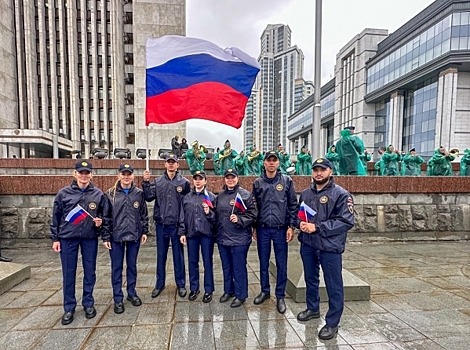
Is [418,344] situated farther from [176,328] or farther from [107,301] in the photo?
[107,301]

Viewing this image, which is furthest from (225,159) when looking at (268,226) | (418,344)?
(418,344)

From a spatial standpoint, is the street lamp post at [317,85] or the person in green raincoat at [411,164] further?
the person in green raincoat at [411,164]

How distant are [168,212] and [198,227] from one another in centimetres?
51

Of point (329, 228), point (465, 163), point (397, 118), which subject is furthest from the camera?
point (397, 118)

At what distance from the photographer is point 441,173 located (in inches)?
419

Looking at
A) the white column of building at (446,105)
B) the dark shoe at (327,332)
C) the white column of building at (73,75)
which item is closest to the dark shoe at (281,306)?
the dark shoe at (327,332)

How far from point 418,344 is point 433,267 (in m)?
2.94

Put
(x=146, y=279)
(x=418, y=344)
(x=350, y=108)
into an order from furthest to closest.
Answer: (x=350, y=108), (x=146, y=279), (x=418, y=344)

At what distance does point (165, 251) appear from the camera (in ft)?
13.5

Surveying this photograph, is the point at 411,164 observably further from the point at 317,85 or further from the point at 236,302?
the point at 236,302

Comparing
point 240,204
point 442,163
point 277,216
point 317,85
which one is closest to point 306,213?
point 277,216

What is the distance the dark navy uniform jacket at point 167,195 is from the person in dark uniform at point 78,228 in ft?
2.22

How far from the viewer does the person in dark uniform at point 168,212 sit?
13.1ft

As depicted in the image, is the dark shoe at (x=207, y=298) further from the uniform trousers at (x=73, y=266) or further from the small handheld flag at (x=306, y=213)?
the small handheld flag at (x=306, y=213)
